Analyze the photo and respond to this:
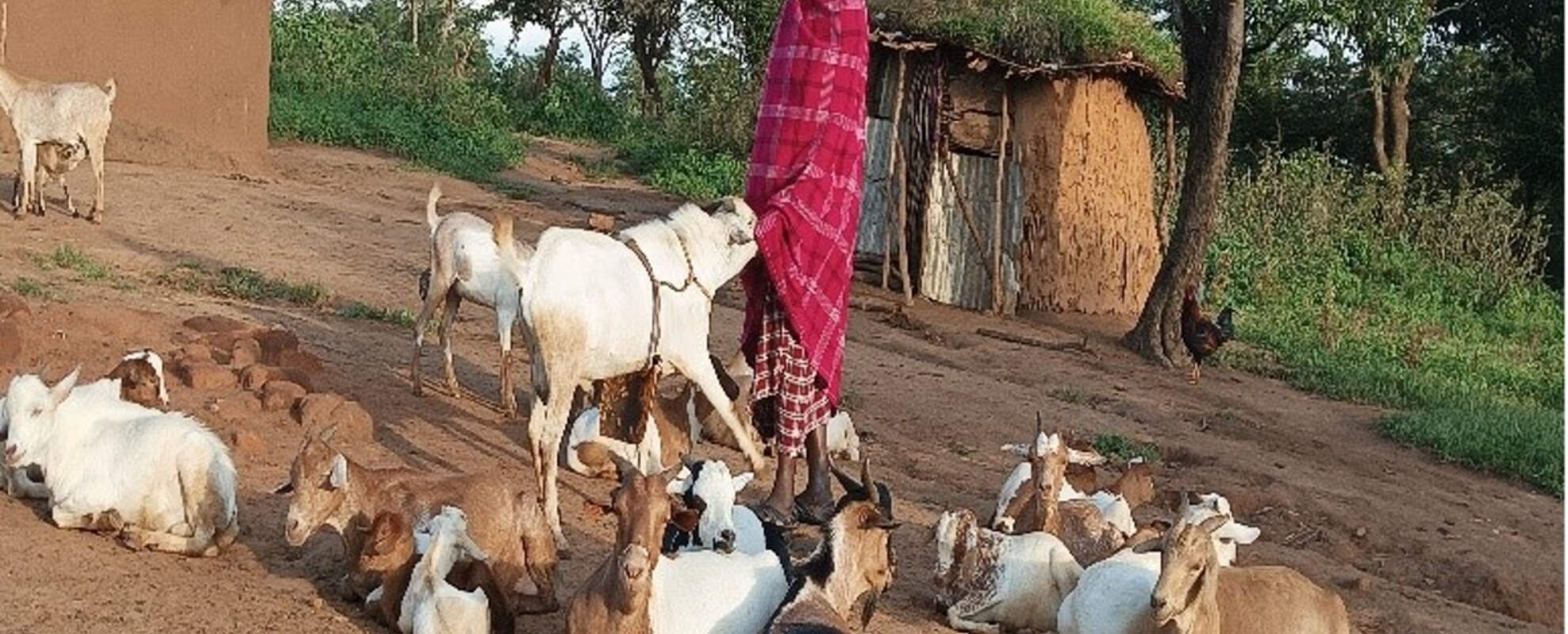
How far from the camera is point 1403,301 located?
56.2ft

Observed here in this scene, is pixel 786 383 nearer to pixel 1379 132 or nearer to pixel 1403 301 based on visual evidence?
pixel 1403 301

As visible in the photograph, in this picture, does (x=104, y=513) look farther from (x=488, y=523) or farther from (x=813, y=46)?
(x=813, y=46)

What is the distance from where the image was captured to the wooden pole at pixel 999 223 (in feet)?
49.1

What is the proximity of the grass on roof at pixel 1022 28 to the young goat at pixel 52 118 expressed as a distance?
6030 millimetres

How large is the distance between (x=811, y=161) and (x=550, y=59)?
96.1 ft

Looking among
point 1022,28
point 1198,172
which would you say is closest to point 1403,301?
point 1198,172

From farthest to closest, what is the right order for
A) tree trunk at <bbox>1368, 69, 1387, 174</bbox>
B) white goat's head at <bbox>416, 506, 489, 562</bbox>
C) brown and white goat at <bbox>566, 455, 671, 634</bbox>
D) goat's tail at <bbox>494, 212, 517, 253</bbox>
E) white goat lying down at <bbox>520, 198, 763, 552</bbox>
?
tree trunk at <bbox>1368, 69, 1387, 174</bbox>, goat's tail at <bbox>494, 212, 517, 253</bbox>, white goat lying down at <bbox>520, 198, 763, 552</bbox>, white goat's head at <bbox>416, 506, 489, 562</bbox>, brown and white goat at <bbox>566, 455, 671, 634</bbox>

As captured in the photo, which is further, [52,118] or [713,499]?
[52,118]

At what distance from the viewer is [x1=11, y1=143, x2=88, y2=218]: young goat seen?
12.4 m

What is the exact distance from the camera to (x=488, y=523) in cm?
543

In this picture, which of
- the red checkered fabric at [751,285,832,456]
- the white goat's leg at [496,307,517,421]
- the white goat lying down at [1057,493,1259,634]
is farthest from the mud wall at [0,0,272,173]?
the white goat lying down at [1057,493,1259,634]

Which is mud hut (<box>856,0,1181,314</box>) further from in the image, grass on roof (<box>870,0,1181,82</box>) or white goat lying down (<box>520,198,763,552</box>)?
white goat lying down (<box>520,198,763,552</box>)

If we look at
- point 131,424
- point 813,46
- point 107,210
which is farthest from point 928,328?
point 131,424

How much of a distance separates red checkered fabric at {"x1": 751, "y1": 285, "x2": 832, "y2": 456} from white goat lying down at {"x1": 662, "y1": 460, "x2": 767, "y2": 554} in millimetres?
911
